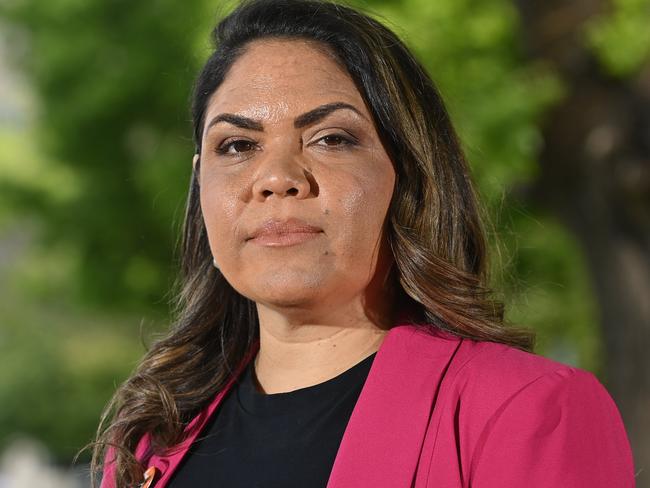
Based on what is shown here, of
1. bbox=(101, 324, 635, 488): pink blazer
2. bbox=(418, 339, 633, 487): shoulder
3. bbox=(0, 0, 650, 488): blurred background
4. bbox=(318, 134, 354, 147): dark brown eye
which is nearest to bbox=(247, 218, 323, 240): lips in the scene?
bbox=(318, 134, 354, 147): dark brown eye

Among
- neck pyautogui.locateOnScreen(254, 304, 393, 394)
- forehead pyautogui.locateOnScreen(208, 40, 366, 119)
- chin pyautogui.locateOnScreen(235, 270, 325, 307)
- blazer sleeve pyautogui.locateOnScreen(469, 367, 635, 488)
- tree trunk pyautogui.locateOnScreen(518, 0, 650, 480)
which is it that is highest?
tree trunk pyautogui.locateOnScreen(518, 0, 650, 480)

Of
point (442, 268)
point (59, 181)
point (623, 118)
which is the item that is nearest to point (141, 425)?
point (442, 268)

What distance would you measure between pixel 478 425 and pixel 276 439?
0.48 m

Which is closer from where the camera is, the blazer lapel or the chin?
the blazer lapel

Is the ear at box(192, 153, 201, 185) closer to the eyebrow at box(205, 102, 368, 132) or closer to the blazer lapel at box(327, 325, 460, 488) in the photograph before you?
the eyebrow at box(205, 102, 368, 132)

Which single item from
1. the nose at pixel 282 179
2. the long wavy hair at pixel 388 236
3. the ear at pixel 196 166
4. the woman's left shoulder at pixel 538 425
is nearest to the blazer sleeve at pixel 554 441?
the woman's left shoulder at pixel 538 425

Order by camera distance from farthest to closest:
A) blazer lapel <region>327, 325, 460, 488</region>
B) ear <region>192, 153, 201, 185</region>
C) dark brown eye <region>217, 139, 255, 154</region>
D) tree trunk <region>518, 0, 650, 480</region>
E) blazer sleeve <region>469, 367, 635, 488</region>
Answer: tree trunk <region>518, 0, 650, 480</region>
ear <region>192, 153, 201, 185</region>
dark brown eye <region>217, 139, 255, 154</region>
blazer lapel <region>327, 325, 460, 488</region>
blazer sleeve <region>469, 367, 635, 488</region>

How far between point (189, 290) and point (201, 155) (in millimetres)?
438

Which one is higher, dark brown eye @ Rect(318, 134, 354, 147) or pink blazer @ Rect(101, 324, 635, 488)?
dark brown eye @ Rect(318, 134, 354, 147)

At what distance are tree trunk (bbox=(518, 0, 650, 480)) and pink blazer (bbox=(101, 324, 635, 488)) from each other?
5772 millimetres

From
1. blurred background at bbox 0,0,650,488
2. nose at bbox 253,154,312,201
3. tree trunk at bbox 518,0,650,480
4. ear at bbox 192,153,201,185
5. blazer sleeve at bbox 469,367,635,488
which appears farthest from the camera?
tree trunk at bbox 518,0,650,480

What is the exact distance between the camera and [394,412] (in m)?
2.11

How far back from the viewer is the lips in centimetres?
221

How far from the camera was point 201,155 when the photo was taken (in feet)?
8.09
